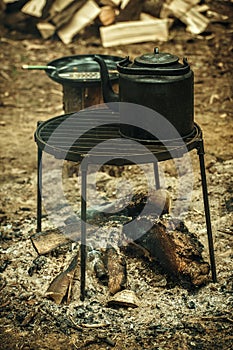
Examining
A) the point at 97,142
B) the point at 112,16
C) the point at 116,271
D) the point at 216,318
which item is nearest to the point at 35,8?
the point at 112,16

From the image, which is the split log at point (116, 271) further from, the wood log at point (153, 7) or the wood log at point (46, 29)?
the wood log at point (46, 29)

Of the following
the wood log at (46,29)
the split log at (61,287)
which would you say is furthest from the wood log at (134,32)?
the split log at (61,287)

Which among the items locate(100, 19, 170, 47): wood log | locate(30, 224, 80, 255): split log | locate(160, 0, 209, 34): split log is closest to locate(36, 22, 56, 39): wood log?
locate(100, 19, 170, 47): wood log

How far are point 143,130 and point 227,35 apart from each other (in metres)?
5.10

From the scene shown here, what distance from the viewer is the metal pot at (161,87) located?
109 inches

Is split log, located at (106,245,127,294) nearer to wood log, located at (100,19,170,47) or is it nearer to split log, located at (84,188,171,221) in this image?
split log, located at (84,188,171,221)

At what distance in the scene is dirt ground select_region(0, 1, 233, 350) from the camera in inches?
109

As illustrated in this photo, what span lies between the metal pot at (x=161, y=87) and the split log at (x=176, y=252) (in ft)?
2.08

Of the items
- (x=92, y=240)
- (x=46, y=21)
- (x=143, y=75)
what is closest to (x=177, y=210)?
(x=92, y=240)

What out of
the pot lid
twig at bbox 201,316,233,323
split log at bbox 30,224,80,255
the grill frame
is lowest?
split log at bbox 30,224,80,255

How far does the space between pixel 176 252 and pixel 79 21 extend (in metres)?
5.31

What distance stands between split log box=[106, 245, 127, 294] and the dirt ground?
0.09 meters

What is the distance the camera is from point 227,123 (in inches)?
220

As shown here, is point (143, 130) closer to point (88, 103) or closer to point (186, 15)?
point (88, 103)
